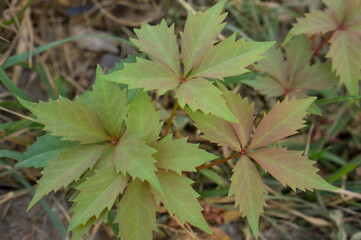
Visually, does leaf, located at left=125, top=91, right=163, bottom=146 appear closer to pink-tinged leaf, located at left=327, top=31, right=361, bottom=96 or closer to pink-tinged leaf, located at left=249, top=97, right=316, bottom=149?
pink-tinged leaf, located at left=249, top=97, right=316, bottom=149

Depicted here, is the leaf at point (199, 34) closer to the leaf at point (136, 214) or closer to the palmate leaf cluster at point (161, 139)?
the palmate leaf cluster at point (161, 139)

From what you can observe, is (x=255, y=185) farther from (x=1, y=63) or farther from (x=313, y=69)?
(x=1, y=63)

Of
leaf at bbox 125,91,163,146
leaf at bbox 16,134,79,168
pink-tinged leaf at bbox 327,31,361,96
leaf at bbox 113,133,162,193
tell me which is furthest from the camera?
A: pink-tinged leaf at bbox 327,31,361,96

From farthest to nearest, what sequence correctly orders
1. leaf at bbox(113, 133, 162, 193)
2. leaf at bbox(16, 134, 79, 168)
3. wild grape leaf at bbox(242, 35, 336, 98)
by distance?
wild grape leaf at bbox(242, 35, 336, 98), leaf at bbox(16, 134, 79, 168), leaf at bbox(113, 133, 162, 193)

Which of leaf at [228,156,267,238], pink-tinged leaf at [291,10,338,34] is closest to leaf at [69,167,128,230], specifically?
leaf at [228,156,267,238]

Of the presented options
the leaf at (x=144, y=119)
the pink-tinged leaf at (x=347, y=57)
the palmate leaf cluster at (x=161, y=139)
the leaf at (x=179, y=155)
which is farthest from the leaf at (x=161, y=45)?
the pink-tinged leaf at (x=347, y=57)

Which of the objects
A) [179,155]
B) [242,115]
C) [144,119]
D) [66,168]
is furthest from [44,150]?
[242,115]

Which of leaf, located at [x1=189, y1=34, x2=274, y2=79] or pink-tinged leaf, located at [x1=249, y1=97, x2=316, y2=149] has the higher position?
leaf, located at [x1=189, y1=34, x2=274, y2=79]
